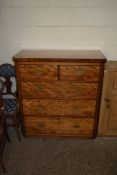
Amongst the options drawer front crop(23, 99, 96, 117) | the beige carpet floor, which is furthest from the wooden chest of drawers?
the beige carpet floor

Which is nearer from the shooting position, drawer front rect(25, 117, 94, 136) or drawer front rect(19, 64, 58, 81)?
drawer front rect(19, 64, 58, 81)

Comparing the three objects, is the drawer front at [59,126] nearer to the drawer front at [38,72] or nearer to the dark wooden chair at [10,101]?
the dark wooden chair at [10,101]

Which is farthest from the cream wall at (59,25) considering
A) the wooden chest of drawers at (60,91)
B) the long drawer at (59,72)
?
the long drawer at (59,72)

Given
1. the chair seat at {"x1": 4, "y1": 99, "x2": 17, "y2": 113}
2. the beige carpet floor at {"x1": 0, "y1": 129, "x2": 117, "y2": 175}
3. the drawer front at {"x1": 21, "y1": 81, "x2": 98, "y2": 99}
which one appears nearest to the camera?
the beige carpet floor at {"x1": 0, "y1": 129, "x2": 117, "y2": 175}

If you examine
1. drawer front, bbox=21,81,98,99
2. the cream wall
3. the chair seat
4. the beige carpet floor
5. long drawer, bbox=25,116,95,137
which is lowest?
A: the beige carpet floor

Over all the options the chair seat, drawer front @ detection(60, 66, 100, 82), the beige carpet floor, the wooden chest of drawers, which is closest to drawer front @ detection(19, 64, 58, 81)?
the wooden chest of drawers

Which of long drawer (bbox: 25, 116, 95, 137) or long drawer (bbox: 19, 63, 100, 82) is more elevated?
long drawer (bbox: 19, 63, 100, 82)

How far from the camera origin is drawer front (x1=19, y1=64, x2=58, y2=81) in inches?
78.3

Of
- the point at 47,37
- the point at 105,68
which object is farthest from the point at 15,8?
the point at 105,68

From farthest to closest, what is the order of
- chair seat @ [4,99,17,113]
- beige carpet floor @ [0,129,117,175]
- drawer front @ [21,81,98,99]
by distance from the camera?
chair seat @ [4,99,17,113] < drawer front @ [21,81,98,99] < beige carpet floor @ [0,129,117,175]

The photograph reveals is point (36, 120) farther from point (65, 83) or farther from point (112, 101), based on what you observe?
point (112, 101)

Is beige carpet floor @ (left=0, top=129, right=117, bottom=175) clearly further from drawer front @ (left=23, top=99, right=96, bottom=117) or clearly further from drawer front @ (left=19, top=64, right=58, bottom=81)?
drawer front @ (left=19, top=64, right=58, bottom=81)

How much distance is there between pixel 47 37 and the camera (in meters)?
2.31

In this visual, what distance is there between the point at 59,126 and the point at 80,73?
79cm
